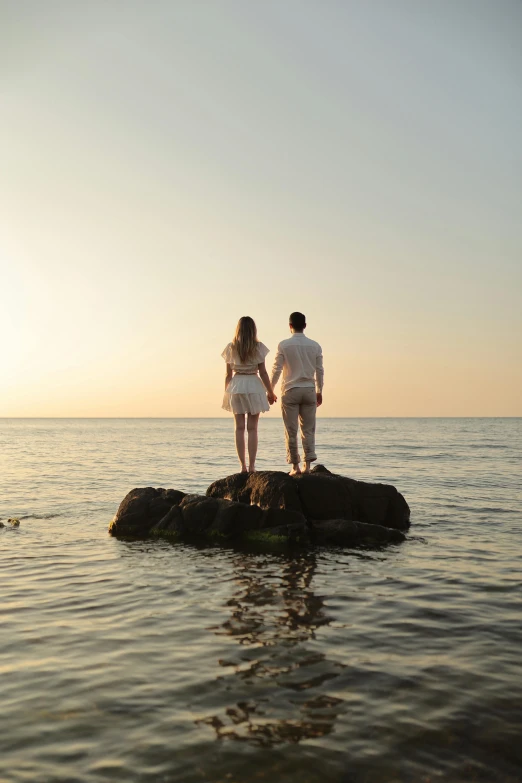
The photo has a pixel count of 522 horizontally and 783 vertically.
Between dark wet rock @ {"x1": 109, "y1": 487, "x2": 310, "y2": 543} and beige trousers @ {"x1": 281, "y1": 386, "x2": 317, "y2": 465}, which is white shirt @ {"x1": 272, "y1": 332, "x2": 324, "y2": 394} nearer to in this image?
beige trousers @ {"x1": 281, "y1": 386, "x2": 317, "y2": 465}

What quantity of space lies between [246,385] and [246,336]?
2.84ft

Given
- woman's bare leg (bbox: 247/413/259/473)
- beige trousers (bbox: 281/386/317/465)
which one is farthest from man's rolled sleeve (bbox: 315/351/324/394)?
woman's bare leg (bbox: 247/413/259/473)

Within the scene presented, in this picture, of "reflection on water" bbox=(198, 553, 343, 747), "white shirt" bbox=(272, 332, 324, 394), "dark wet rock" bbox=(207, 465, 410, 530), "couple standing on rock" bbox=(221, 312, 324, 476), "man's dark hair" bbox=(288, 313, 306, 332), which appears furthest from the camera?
"man's dark hair" bbox=(288, 313, 306, 332)

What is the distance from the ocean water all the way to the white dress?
8.49 feet

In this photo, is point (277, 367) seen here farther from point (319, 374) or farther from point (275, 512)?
point (275, 512)

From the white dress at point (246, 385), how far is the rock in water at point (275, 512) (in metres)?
1.21

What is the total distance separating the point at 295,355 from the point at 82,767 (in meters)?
8.22

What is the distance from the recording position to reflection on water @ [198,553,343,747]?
379 centimetres

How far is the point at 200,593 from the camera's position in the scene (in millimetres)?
6957

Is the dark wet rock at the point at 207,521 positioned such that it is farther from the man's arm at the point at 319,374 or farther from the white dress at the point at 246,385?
the man's arm at the point at 319,374

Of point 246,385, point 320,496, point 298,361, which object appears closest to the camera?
point 320,496

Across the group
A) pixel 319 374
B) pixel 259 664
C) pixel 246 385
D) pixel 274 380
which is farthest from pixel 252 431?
pixel 259 664

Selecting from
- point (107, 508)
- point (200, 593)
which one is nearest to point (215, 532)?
point (200, 593)

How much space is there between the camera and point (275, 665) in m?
4.73
